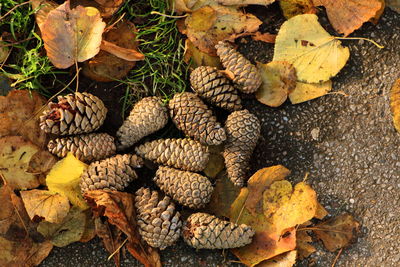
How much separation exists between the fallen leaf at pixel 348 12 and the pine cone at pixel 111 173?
101 cm

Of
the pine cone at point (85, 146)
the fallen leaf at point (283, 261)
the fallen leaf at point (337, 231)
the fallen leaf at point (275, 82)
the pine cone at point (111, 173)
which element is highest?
the fallen leaf at point (275, 82)

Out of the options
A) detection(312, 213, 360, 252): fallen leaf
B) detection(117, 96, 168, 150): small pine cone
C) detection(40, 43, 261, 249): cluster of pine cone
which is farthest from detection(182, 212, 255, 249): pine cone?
detection(117, 96, 168, 150): small pine cone

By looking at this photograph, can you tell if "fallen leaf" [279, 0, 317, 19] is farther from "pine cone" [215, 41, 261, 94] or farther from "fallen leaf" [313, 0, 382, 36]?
"pine cone" [215, 41, 261, 94]

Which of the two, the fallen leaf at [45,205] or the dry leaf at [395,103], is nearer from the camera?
the fallen leaf at [45,205]

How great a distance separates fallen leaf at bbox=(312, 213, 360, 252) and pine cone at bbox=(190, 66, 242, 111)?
2.00 ft

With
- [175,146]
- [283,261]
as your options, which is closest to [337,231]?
[283,261]

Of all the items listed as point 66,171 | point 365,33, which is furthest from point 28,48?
point 365,33

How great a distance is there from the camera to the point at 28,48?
2402mm

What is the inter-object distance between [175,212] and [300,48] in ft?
2.82

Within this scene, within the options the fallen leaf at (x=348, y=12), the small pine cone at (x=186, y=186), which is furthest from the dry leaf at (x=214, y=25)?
the small pine cone at (x=186, y=186)

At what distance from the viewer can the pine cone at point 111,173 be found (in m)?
2.17

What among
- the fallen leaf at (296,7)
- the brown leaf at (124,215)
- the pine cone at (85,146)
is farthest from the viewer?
the fallen leaf at (296,7)

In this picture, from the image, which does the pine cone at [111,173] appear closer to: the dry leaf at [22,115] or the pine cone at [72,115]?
the pine cone at [72,115]

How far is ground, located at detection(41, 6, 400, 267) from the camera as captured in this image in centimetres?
225
